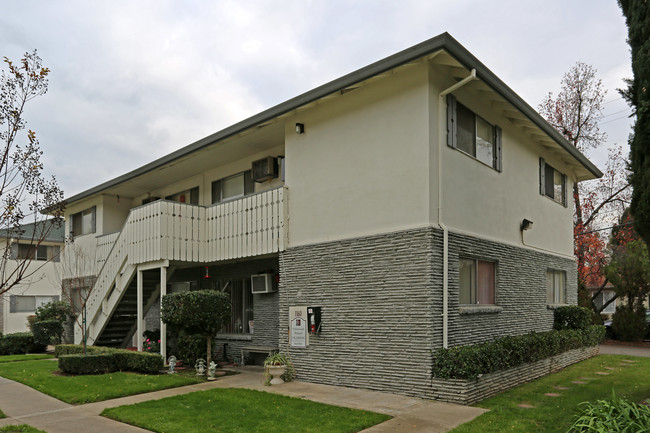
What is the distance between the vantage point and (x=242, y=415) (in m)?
8.23

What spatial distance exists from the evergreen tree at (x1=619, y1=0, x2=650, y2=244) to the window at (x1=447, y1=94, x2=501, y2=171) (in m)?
3.17

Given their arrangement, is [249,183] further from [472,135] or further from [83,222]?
[83,222]

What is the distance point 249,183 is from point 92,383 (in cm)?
685

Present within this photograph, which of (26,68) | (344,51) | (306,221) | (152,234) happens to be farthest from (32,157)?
(344,51)

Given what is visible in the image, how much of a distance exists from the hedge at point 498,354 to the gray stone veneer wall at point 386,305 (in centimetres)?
33

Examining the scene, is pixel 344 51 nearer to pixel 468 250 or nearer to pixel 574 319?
pixel 468 250

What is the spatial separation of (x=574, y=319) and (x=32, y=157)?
14172 millimetres

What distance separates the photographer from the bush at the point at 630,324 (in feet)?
69.9

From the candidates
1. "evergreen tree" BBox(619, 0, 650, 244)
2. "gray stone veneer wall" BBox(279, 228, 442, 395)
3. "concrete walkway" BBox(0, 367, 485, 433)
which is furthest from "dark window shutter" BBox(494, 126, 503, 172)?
"concrete walkway" BBox(0, 367, 485, 433)

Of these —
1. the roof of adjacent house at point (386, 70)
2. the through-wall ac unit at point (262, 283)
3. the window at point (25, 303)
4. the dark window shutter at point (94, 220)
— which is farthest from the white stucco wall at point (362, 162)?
the window at point (25, 303)

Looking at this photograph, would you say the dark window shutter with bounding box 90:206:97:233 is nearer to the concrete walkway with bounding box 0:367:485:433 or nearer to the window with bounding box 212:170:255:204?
the window with bounding box 212:170:255:204

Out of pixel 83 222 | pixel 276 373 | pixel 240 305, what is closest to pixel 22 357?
pixel 83 222

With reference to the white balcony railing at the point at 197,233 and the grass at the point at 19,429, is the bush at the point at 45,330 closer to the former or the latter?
the white balcony railing at the point at 197,233

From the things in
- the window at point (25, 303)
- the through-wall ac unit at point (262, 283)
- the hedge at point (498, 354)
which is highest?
the through-wall ac unit at point (262, 283)
